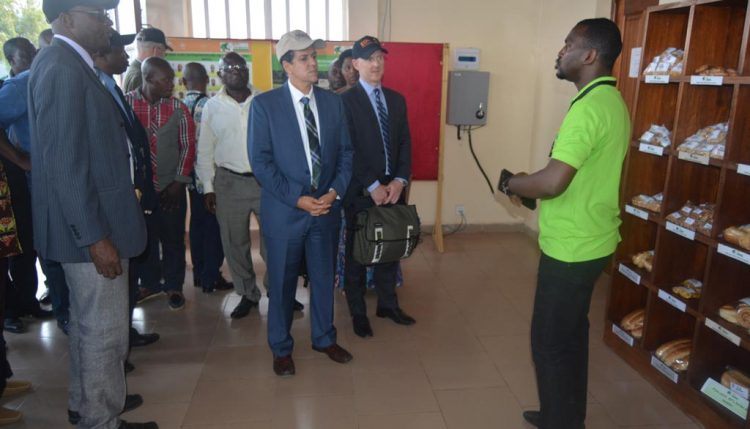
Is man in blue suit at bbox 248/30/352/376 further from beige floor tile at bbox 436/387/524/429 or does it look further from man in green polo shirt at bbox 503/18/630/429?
man in green polo shirt at bbox 503/18/630/429

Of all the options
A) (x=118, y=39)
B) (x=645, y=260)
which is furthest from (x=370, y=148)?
(x=645, y=260)

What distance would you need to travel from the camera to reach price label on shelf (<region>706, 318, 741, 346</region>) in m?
2.24

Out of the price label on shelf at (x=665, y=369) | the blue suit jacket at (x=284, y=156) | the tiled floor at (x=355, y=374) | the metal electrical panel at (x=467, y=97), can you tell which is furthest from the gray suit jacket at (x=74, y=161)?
the metal electrical panel at (x=467, y=97)

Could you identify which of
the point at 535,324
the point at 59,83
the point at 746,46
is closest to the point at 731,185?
the point at 746,46

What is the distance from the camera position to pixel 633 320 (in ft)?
9.72

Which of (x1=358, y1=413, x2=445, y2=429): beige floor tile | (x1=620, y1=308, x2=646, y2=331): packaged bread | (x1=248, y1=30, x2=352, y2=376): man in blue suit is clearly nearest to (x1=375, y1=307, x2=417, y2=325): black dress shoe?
(x1=248, y1=30, x2=352, y2=376): man in blue suit

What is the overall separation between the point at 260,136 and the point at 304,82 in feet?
1.14

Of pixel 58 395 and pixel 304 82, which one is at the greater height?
pixel 304 82

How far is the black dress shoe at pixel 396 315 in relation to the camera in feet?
11.2

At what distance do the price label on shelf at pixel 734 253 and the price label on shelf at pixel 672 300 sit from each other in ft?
1.13

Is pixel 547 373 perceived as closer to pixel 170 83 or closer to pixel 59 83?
pixel 59 83

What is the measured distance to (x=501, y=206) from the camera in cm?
559

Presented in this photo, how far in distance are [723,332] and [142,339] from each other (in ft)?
9.91

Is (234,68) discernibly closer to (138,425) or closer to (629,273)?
(138,425)
